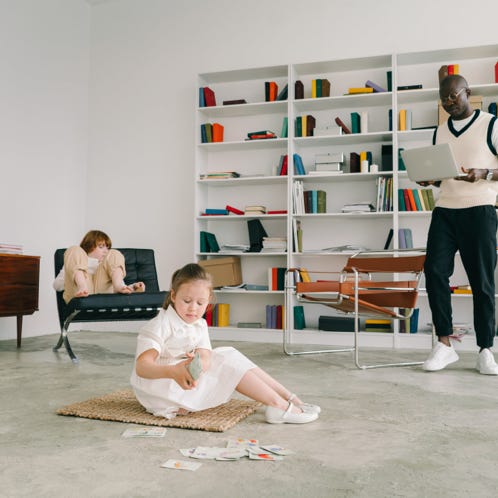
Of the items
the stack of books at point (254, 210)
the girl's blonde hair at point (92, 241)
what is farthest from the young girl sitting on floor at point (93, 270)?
the stack of books at point (254, 210)

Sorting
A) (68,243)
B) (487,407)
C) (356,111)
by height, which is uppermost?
(356,111)

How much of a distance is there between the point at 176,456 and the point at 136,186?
4222 millimetres

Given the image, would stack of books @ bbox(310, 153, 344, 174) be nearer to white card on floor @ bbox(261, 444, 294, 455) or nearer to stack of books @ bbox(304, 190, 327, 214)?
stack of books @ bbox(304, 190, 327, 214)

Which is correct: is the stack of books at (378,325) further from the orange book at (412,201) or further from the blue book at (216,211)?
the blue book at (216,211)

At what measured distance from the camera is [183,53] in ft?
18.1

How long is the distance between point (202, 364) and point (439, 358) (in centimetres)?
177

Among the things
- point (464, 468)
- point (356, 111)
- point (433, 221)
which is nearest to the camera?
point (464, 468)

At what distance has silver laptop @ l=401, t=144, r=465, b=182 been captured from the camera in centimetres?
302

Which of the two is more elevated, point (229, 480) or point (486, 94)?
point (486, 94)

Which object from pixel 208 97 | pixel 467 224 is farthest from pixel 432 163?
pixel 208 97

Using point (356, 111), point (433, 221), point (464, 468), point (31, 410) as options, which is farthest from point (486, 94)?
point (31, 410)

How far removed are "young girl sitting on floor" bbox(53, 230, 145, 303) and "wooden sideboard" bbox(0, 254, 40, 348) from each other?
1.54 feet

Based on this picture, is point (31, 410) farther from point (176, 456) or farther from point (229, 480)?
point (229, 480)

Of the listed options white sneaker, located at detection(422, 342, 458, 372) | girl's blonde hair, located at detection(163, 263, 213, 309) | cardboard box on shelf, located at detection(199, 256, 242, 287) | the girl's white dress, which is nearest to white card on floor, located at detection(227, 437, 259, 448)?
the girl's white dress
